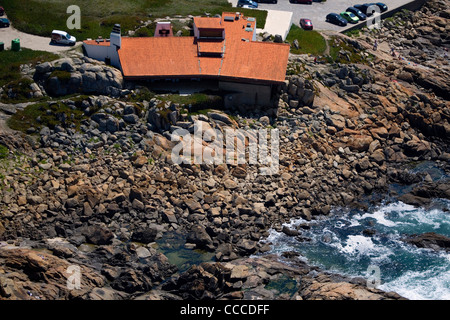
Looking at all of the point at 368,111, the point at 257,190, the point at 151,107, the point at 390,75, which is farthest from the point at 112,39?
the point at 390,75

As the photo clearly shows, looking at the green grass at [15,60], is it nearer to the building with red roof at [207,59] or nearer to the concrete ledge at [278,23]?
the building with red roof at [207,59]

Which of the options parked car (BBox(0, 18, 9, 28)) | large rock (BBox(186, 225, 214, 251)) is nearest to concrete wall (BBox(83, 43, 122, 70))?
parked car (BBox(0, 18, 9, 28))

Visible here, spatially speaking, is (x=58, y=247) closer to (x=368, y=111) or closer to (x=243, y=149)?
Result: (x=243, y=149)

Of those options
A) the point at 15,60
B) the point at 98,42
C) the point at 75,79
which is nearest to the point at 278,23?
the point at 98,42

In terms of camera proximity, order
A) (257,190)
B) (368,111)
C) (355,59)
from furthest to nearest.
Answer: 1. (355,59)
2. (368,111)
3. (257,190)

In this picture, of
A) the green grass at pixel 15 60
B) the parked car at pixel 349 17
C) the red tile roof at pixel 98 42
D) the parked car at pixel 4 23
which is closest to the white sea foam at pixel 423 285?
the red tile roof at pixel 98 42

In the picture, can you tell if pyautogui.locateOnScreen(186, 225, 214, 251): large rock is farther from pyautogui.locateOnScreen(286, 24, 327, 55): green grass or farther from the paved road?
the paved road
